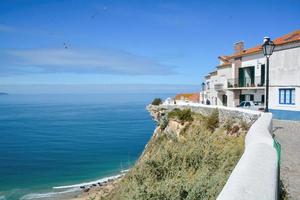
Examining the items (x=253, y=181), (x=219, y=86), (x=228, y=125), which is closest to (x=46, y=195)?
(x=228, y=125)

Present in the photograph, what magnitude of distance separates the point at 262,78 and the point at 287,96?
6.15m

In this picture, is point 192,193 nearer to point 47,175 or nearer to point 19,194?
point 19,194

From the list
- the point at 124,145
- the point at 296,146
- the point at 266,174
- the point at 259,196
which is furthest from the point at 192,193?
the point at 124,145

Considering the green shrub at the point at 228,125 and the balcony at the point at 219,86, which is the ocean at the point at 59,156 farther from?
the green shrub at the point at 228,125

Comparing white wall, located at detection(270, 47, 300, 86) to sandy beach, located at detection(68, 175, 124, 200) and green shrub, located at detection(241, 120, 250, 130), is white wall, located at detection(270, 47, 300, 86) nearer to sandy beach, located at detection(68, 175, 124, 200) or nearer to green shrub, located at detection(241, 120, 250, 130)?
green shrub, located at detection(241, 120, 250, 130)

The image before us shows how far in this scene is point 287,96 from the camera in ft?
78.6

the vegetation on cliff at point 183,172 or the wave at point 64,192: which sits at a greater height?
the vegetation on cliff at point 183,172

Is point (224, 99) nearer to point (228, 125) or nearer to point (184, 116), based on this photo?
point (184, 116)

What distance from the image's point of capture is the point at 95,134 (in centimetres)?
7362

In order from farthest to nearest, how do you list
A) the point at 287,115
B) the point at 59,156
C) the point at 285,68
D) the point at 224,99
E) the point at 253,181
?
the point at 59,156
the point at 224,99
the point at 285,68
the point at 287,115
the point at 253,181

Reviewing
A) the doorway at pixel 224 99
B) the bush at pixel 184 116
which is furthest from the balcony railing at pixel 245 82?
the bush at pixel 184 116

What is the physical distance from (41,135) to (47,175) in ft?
115

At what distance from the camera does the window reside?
23.5m

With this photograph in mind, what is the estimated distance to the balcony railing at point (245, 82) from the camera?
30384 mm
